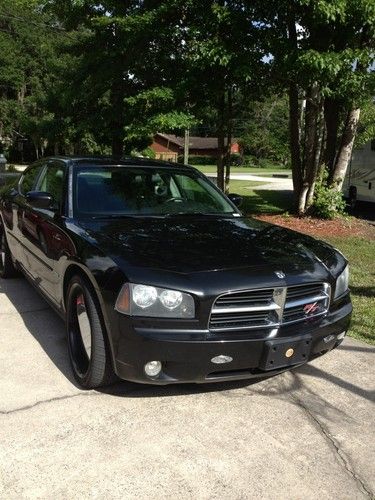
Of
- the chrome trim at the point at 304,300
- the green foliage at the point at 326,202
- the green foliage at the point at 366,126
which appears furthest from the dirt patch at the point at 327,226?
the chrome trim at the point at 304,300

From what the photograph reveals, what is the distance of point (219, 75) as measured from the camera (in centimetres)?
993

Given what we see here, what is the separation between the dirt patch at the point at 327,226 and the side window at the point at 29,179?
537 cm

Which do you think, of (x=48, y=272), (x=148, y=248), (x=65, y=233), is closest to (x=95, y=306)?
(x=148, y=248)

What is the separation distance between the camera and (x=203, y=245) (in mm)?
3531

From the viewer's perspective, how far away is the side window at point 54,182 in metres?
4.43

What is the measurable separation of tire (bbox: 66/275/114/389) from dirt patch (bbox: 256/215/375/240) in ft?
22.6

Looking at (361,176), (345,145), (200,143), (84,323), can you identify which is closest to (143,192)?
(84,323)

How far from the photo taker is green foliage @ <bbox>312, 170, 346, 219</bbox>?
1110 centimetres

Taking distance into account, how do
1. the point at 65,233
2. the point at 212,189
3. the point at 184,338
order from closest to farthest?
the point at 184,338
the point at 65,233
the point at 212,189

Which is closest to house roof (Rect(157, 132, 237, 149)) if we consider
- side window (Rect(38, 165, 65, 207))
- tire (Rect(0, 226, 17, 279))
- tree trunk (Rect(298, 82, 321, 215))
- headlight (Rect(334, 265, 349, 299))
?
tree trunk (Rect(298, 82, 321, 215))

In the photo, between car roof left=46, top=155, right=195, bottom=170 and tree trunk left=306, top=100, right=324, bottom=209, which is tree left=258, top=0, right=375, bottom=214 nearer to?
tree trunk left=306, top=100, right=324, bottom=209

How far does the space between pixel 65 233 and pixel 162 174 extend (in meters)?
1.27

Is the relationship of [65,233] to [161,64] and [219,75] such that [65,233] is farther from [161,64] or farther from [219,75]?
[161,64]

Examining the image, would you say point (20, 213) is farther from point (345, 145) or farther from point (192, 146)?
point (192, 146)
